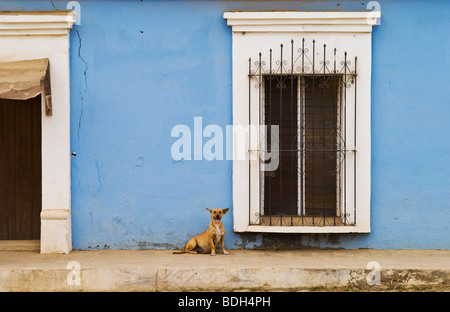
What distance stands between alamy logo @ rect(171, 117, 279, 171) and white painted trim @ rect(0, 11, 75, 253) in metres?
1.42

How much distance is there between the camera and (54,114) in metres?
7.77

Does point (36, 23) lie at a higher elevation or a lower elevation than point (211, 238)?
higher

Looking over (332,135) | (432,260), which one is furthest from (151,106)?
(432,260)

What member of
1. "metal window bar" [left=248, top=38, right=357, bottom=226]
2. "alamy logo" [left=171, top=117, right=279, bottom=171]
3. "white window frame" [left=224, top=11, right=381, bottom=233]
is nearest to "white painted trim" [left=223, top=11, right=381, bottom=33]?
"white window frame" [left=224, top=11, right=381, bottom=233]

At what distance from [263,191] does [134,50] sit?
2.45 meters

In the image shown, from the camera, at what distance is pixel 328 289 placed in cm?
680

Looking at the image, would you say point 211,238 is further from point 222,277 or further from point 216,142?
point 216,142

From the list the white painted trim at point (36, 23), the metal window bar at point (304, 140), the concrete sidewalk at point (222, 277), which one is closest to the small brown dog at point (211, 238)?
the metal window bar at point (304, 140)

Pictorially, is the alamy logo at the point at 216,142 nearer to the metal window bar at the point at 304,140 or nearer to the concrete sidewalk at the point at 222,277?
the metal window bar at the point at 304,140

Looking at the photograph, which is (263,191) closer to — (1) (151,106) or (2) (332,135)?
(2) (332,135)

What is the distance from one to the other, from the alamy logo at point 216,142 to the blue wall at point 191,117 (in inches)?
3.8

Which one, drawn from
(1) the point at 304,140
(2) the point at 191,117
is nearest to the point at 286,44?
(1) the point at 304,140

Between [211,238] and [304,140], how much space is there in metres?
1.75

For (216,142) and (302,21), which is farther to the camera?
(216,142)
